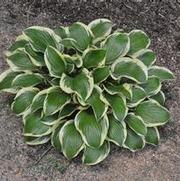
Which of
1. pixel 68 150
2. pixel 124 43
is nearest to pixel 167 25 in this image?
pixel 124 43

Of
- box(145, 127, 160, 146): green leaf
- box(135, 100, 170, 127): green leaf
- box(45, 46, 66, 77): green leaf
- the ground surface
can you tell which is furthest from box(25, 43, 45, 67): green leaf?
box(145, 127, 160, 146): green leaf

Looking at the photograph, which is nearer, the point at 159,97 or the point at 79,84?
the point at 79,84

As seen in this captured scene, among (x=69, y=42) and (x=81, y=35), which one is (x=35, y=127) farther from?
(x=81, y=35)

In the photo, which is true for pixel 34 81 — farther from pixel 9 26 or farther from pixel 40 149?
pixel 9 26

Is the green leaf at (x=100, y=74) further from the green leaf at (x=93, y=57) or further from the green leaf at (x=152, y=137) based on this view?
the green leaf at (x=152, y=137)

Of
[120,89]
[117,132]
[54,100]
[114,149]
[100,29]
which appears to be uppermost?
[100,29]

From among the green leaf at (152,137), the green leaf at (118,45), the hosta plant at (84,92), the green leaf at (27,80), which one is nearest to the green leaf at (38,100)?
the hosta plant at (84,92)

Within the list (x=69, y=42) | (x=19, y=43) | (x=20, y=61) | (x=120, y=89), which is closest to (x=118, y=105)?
(x=120, y=89)
